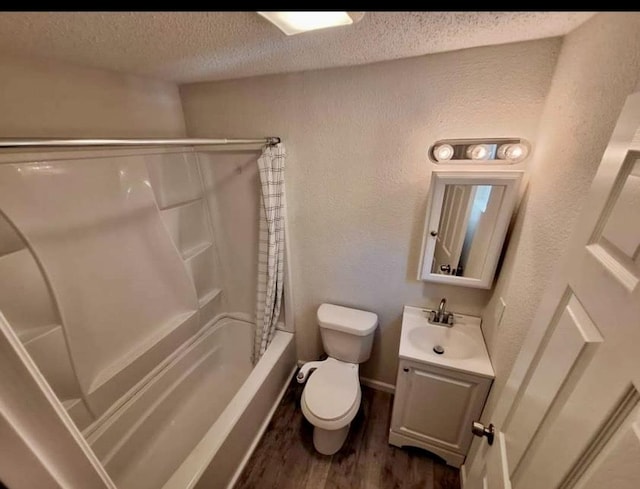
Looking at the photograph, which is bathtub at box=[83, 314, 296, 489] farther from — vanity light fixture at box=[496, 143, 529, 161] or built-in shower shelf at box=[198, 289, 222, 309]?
vanity light fixture at box=[496, 143, 529, 161]

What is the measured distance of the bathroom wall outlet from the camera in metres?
1.19

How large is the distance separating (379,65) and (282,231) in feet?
3.36

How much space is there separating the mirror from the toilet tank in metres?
0.46

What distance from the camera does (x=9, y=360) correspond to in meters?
0.34

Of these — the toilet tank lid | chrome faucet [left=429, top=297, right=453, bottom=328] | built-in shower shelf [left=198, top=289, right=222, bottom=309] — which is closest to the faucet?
chrome faucet [left=429, top=297, right=453, bottom=328]

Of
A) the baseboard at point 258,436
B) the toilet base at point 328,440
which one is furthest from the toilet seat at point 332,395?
the baseboard at point 258,436

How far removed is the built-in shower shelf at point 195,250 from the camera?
1816mm

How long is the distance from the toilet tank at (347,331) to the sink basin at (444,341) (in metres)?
0.27

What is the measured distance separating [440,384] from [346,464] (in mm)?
760

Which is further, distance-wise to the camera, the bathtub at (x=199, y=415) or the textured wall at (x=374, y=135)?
the bathtub at (x=199, y=415)

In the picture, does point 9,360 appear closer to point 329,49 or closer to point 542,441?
point 542,441

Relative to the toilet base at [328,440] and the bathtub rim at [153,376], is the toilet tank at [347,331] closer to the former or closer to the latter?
the toilet base at [328,440]

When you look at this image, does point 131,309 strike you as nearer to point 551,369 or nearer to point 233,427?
point 233,427
